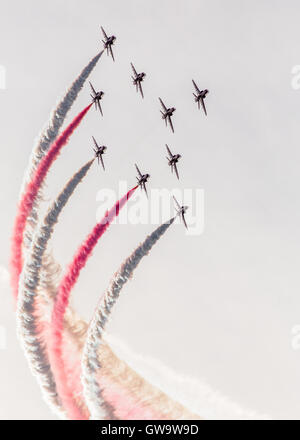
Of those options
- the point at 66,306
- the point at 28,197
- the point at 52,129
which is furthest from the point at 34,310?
the point at 52,129

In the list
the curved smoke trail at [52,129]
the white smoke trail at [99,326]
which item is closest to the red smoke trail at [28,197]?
the curved smoke trail at [52,129]

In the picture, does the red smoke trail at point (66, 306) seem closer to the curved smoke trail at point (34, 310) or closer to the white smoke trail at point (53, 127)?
the curved smoke trail at point (34, 310)

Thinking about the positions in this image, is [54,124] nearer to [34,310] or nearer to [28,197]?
[28,197]

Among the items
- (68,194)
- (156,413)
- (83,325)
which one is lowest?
(156,413)

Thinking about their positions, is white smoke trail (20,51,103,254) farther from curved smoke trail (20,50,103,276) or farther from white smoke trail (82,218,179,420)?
white smoke trail (82,218,179,420)
